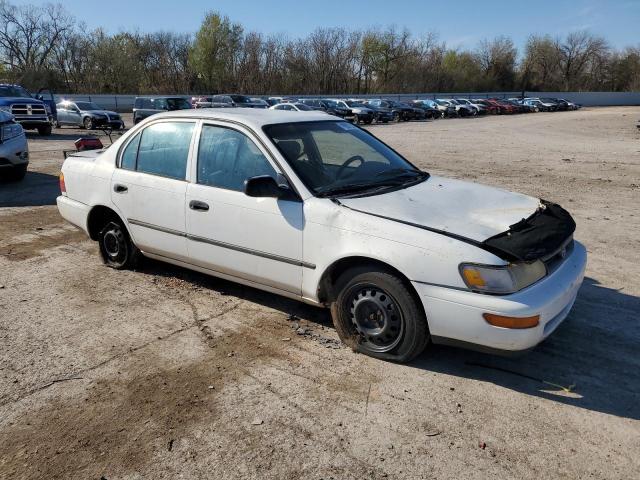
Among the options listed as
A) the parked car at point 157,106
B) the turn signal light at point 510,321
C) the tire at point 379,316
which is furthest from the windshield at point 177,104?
the turn signal light at point 510,321

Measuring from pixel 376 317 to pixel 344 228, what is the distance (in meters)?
0.66

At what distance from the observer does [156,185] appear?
15.6ft

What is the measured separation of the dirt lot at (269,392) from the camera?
273cm

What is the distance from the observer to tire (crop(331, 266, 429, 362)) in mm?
3430

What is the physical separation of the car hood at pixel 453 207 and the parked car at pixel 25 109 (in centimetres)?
2155

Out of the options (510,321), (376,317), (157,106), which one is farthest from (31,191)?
(157,106)

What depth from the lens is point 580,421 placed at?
9.98 ft

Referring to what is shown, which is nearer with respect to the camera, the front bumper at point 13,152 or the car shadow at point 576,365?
the car shadow at point 576,365

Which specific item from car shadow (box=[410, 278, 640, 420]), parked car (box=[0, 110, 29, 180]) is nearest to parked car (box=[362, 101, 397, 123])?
parked car (box=[0, 110, 29, 180])

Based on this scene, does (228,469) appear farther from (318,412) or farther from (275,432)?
(318,412)

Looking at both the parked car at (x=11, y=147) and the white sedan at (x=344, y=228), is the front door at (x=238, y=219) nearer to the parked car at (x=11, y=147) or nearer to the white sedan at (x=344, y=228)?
the white sedan at (x=344, y=228)

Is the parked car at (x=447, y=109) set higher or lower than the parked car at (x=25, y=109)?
higher

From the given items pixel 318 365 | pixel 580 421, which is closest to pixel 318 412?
pixel 318 365

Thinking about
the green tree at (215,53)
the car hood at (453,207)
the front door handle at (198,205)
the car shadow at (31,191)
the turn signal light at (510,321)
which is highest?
the green tree at (215,53)
